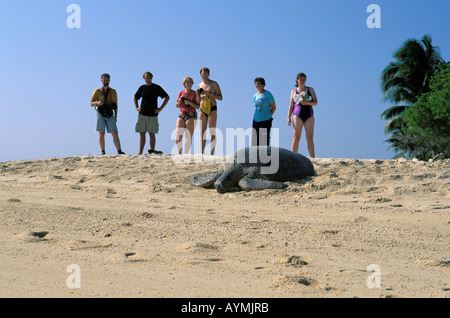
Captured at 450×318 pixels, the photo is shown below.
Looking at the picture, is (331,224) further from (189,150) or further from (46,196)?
(189,150)

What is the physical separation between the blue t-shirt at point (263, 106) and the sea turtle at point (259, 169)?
2.51ft

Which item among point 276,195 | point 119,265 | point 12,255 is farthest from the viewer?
point 276,195

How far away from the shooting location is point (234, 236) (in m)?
3.70

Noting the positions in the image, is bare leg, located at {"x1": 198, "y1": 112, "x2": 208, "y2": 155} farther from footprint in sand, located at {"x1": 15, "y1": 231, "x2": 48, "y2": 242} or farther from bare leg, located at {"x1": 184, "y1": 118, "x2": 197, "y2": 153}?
footprint in sand, located at {"x1": 15, "y1": 231, "x2": 48, "y2": 242}

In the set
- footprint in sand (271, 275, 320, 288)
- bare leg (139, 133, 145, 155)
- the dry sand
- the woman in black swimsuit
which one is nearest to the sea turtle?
the dry sand

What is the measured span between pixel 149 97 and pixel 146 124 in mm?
580

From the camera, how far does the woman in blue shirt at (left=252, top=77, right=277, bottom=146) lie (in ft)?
24.3

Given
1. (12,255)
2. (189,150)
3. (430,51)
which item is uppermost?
(430,51)

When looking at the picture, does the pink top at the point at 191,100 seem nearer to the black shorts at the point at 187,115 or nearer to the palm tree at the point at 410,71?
the black shorts at the point at 187,115

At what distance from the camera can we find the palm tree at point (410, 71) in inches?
965

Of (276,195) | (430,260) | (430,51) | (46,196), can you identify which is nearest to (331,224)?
(430,260)

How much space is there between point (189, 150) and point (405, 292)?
646cm

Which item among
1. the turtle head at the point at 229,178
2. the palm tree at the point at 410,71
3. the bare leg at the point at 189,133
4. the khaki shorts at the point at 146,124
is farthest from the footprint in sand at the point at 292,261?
the palm tree at the point at 410,71
